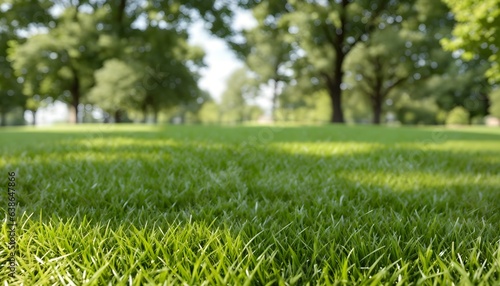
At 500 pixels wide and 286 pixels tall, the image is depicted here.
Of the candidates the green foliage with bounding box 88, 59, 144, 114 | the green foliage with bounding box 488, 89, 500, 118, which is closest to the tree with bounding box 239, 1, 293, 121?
the green foliage with bounding box 88, 59, 144, 114

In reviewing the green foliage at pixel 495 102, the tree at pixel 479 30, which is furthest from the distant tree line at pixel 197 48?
the green foliage at pixel 495 102

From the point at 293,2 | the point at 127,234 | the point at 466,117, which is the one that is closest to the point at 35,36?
the point at 293,2

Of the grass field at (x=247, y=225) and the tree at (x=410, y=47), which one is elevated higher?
the tree at (x=410, y=47)

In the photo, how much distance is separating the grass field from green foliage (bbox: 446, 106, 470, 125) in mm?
56540

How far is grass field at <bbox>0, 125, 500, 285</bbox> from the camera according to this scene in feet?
4.50

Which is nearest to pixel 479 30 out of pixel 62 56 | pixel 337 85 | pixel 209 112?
pixel 337 85

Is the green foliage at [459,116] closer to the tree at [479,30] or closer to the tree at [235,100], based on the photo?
the tree at [235,100]

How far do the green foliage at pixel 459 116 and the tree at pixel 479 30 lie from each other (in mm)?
47308

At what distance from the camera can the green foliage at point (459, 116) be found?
167 feet

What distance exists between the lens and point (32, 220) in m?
1.87

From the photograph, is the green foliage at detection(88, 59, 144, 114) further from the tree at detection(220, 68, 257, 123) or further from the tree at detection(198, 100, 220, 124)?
the tree at detection(220, 68, 257, 123)

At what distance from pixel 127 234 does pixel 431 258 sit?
1528 mm

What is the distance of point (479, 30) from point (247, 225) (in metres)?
10.4

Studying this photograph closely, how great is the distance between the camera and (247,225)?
5.98 feet
